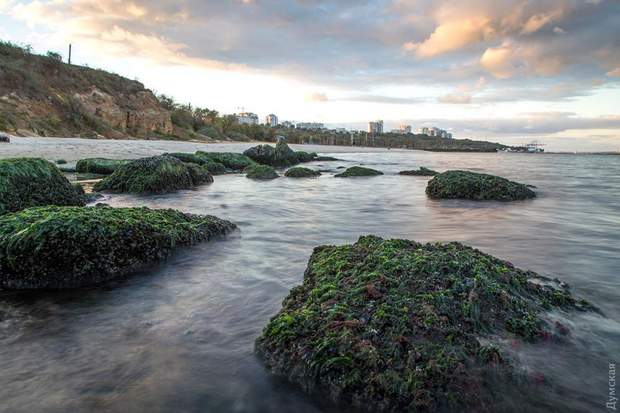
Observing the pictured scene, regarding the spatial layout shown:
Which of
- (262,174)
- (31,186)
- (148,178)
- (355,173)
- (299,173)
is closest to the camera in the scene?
(31,186)

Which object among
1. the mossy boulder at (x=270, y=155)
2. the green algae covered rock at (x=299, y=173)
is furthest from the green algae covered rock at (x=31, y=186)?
the mossy boulder at (x=270, y=155)

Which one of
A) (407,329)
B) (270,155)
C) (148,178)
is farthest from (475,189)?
(270,155)

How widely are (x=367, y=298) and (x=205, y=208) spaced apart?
6.58 metres

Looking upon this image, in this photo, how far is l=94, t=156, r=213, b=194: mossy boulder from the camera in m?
11.0

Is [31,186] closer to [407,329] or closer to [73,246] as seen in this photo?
[73,246]

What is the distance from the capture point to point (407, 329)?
2.66 m

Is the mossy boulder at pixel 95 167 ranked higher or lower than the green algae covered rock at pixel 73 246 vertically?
higher

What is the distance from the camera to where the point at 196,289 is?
13.5 ft

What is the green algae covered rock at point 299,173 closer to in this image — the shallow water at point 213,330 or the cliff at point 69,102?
the shallow water at point 213,330

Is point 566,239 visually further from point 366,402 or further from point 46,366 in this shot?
point 46,366

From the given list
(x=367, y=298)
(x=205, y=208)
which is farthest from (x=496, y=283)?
(x=205, y=208)

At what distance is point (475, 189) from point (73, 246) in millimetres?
9759

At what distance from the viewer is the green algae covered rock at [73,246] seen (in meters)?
4.05

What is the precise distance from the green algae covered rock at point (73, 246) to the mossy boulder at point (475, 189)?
838 cm
